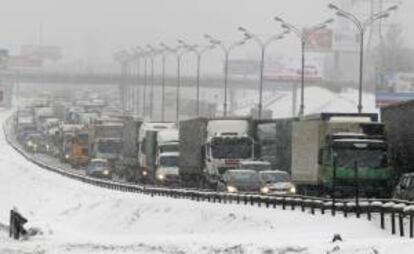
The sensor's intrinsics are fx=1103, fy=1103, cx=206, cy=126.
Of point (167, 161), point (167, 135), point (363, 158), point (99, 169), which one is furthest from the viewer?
point (99, 169)

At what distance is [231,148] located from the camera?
51750mm

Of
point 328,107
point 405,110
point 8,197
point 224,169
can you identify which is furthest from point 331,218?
point 328,107

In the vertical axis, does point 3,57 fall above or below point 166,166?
above

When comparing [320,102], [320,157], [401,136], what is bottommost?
[320,157]

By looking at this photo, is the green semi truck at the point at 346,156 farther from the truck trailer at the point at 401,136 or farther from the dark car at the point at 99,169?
the dark car at the point at 99,169

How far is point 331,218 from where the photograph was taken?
31594 millimetres

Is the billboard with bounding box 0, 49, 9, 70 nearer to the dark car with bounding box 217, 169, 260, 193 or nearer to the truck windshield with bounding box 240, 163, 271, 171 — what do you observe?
the truck windshield with bounding box 240, 163, 271, 171

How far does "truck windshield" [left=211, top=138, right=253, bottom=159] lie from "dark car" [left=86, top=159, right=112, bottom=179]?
A: 27.9 meters

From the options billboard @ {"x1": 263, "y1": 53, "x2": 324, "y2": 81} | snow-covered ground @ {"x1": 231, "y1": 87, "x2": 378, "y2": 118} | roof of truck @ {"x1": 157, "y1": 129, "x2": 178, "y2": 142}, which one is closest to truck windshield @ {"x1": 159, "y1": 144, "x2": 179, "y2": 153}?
roof of truck @ {"x1": 157, "y1": 129, "x2": 178, "y2": 142}

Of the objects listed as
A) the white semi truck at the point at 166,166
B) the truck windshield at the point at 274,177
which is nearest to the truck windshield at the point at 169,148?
the white semi truck at the point at 166,166

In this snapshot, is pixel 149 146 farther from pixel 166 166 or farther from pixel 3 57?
pixel 3 57

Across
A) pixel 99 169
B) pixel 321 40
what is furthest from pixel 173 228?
pixel 321 40

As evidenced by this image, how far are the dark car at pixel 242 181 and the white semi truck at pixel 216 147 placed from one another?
4629mm

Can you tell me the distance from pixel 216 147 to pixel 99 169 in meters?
28.4
